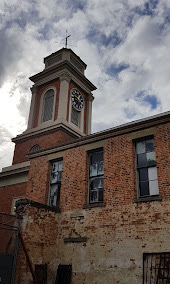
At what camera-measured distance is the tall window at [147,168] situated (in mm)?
9945

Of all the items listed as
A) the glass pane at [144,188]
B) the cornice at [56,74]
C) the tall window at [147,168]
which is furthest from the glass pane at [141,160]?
the cornice at [56,74]

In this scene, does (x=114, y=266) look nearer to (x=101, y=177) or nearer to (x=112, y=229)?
(x=112, y=229)

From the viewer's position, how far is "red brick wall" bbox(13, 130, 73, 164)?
813 inches

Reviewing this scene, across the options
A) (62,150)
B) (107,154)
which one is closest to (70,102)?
(62,150)

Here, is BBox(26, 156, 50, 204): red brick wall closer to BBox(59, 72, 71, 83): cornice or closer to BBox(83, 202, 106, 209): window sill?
BBox(83, 202, 106, 209): window sill

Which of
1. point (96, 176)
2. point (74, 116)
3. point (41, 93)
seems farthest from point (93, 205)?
point (41, 93)

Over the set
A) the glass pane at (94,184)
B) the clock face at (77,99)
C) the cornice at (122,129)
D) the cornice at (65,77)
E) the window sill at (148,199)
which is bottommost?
the window sill at (148,199)

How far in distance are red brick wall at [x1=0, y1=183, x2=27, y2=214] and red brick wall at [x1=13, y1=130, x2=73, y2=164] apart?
3281mm

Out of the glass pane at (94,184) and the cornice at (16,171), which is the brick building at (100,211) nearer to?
the glass pane at (94,184)

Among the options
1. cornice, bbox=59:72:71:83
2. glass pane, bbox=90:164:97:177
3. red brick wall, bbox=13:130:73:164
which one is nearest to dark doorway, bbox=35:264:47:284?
glass pane, bbox=90:164:97:177

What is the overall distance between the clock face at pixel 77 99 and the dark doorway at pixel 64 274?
609 inches

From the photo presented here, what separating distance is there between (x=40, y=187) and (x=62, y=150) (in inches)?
84.2

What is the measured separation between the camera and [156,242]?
8.89 m

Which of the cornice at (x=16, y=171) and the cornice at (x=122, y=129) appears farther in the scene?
the cornice at (x=16, y=171)
